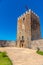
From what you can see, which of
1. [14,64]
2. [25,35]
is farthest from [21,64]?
[25,35]

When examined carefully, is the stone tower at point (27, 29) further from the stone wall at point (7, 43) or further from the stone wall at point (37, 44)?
the stone wall at point (37, 44)

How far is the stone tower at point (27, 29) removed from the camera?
36.0 metres

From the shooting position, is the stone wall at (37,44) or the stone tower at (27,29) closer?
the stone wall at (37,44)

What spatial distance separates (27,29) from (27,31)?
1.87ft

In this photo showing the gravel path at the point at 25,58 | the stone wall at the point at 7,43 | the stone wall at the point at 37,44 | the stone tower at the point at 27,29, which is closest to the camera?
the gravel path at the point at 25,58

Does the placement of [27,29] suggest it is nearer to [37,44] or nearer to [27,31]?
[27,31]

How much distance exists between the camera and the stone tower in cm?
3601

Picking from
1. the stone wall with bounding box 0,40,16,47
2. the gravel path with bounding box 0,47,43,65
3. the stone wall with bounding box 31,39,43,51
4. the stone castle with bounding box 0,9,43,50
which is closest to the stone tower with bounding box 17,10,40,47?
the stone castle with bounding box 0,9,43,50

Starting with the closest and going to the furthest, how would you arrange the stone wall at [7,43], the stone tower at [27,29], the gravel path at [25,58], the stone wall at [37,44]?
the gravel path at [25,58] → the stone wall at [37,44] → the stone wall at [7,43] → the stone tower at [27,29]

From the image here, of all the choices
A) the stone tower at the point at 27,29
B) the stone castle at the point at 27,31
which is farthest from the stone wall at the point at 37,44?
the stone tower at the point at 27,29

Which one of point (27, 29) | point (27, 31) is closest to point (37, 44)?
point (27, 31)

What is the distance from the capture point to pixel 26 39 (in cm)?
3622

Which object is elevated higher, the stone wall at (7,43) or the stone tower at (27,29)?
the stone tower at (27,29)

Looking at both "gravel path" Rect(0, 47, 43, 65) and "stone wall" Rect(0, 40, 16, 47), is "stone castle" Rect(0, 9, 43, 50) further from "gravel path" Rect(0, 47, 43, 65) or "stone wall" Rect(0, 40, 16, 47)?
"gravel path" Rect(0, 47, 43, 65)
